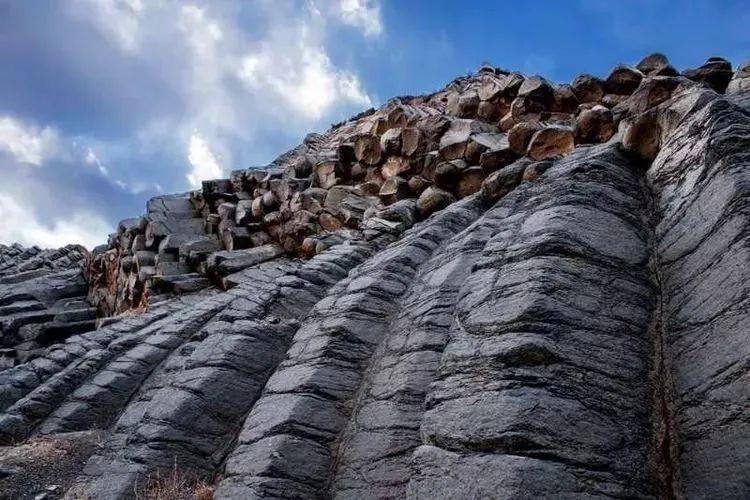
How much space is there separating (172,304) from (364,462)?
1497cm

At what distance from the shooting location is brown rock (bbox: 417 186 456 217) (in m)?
14.4

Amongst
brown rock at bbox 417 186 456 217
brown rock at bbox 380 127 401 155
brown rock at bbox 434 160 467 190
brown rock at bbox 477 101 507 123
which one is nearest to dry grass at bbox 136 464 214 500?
brown rock at bbox 417 186 456 217

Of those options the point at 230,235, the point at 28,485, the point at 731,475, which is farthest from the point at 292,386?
the point at 230,235

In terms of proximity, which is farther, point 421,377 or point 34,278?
point 34,278

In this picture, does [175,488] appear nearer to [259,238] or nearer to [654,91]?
[654,91]

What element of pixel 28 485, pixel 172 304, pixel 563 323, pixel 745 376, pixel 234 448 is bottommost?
pixel 28 485

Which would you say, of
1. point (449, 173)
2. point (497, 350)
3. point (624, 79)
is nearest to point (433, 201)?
point (449, 173)

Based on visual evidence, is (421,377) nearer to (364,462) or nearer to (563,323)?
(364,462)

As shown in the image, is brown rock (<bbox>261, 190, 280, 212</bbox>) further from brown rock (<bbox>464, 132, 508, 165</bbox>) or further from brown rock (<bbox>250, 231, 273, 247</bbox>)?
brown rock (<bbox>464, 132, 508, 165</bbox>)

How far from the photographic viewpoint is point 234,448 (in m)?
6.76

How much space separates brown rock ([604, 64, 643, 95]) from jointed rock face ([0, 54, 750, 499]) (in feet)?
0.23

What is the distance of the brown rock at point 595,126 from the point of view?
11891 mm

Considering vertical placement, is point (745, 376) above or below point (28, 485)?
above

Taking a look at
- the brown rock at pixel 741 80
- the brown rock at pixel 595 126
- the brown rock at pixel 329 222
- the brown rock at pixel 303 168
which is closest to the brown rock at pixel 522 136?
the brown rock at pixel 595 126
